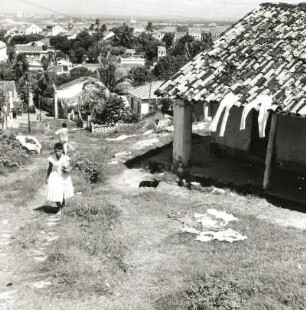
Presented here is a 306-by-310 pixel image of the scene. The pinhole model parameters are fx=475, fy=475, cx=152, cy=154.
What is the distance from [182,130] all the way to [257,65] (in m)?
2.65

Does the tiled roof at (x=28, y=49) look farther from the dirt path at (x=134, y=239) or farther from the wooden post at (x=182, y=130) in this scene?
the wooden post at (x=182, y=130)

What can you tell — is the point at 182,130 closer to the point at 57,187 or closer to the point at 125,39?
the point at 57,187

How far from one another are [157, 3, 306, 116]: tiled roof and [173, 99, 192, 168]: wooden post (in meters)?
0.47

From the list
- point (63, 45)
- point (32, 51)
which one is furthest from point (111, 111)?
point (63, 45)

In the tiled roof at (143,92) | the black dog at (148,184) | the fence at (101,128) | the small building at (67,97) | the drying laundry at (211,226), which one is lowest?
the small building at (67,97)

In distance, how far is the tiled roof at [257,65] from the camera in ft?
37.7

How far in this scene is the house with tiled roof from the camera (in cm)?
1141

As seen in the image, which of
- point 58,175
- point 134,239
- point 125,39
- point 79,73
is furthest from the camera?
point 125,39

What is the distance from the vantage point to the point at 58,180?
1016 cm

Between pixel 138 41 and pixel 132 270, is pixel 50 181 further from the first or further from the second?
pixel 138 41

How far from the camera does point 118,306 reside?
679 cm

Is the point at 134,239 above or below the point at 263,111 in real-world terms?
below

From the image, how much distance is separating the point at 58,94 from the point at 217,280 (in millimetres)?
47956

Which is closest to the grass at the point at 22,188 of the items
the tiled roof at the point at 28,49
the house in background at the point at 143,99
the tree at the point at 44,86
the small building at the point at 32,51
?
the house in background at the point at 143,99
